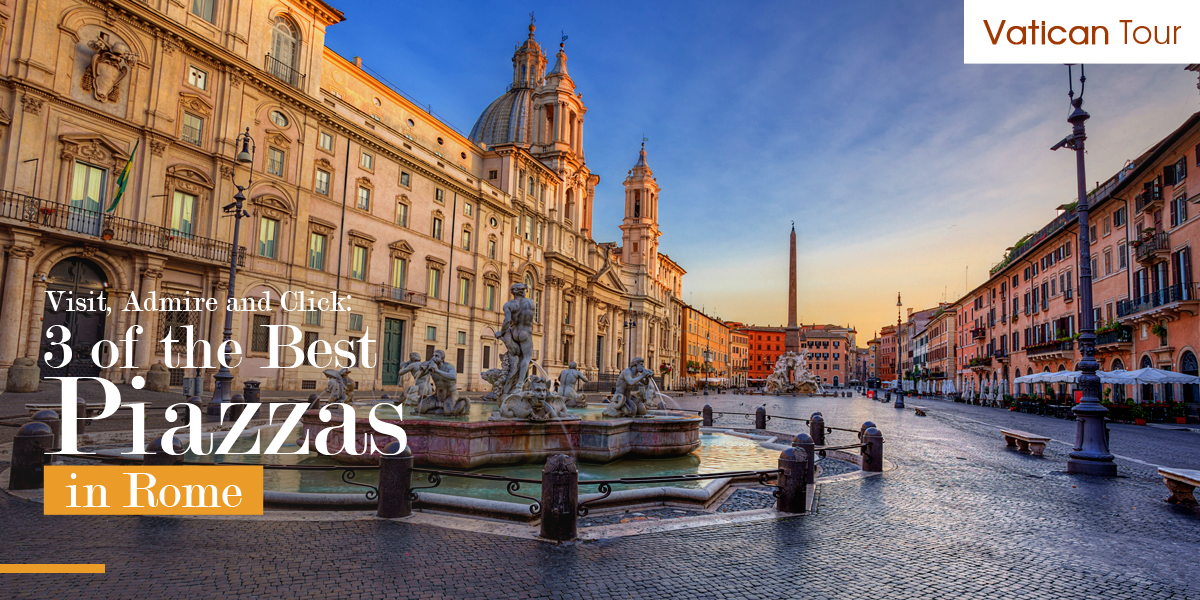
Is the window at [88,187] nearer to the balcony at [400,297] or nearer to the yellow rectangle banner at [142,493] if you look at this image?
the balcony at [400,297]

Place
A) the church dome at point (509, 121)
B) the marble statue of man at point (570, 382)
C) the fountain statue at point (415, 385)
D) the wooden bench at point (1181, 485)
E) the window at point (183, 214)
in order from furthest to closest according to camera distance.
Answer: the church dome at point (509, 121) < the window at point (183, 214) < the marble statue of man at point (570, 382) < the fountain statue at point (415, 385) < the wooden bench at point (1181, 485)

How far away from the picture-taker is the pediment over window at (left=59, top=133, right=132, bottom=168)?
20781 millimetres

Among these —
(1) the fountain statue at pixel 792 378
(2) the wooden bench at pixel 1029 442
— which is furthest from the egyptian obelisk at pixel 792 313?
(2) the wooden bench at pixel 1029 442

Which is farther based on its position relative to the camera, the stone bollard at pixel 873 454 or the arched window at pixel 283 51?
the arched window at pixel 283 51

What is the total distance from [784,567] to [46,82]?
2591 cm

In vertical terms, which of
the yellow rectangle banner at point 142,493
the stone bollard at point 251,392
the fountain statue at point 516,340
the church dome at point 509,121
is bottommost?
the yellow rectangle banner at point 142,493

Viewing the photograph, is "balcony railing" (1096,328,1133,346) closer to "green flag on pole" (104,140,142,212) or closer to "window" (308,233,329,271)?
"window" (308,233,329,271)

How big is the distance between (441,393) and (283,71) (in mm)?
25274

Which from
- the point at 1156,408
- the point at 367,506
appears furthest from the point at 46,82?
the point at 1156,408

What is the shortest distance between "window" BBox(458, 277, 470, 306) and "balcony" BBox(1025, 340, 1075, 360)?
37018mm

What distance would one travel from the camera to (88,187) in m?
21.5

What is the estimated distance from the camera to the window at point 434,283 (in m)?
38.4

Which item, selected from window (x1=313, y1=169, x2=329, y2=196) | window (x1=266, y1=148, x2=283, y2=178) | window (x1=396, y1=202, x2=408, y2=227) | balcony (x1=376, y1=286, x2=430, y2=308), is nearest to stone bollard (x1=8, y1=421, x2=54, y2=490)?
window (x1=266, y1=148, x2=283, y2=178)

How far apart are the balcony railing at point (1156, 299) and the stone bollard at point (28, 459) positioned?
36.0 metres
